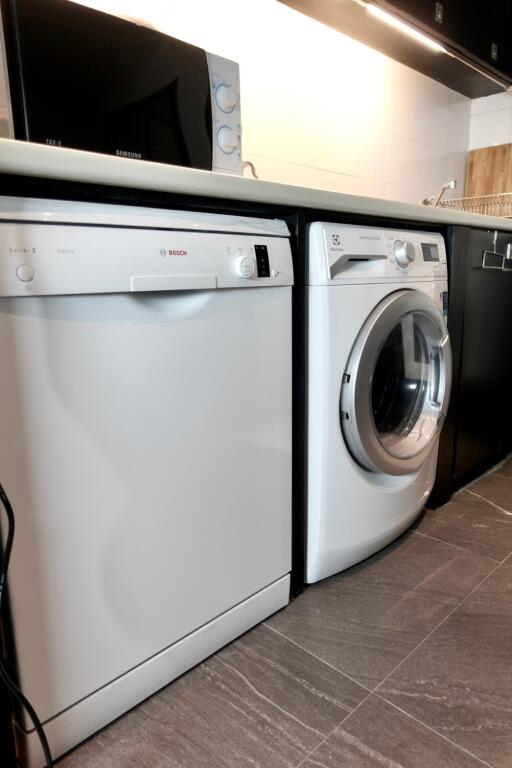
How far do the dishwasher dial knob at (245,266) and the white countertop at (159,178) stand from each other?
103 millimetres

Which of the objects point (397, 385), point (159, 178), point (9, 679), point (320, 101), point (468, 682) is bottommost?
point (468, 682)

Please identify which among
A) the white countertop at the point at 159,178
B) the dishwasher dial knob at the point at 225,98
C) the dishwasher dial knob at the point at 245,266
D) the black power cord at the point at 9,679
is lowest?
the black power cord at the point at 9,679

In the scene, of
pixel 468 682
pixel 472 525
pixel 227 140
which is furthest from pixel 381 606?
pixel 227 140

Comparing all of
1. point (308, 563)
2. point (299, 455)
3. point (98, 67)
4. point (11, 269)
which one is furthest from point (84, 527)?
point (98, 67)

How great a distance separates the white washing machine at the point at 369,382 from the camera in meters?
1.01

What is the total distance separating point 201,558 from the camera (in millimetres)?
875

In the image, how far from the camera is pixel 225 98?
112cm

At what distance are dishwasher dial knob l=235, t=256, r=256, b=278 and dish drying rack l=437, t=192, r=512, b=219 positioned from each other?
1820mm

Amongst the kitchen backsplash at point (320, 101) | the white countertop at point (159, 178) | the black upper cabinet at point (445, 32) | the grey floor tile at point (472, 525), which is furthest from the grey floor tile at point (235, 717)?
the black upper cabinet at point (445, 32)

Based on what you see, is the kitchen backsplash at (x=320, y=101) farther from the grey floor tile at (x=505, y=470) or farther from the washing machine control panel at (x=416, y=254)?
the grey floor tile at (x=505, y=470)

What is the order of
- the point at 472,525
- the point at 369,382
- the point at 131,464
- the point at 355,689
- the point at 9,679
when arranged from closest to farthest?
the point at 9,679 < the point at 131,464 < the point at 355,689 < the point at 369,382 < the point at 472,525

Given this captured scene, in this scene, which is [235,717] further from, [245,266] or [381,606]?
[245,266]

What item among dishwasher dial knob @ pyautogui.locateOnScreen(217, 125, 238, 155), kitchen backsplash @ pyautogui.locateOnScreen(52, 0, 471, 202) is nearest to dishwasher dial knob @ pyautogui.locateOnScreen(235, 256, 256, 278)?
dishwasher dial knob @ pyautogui.locateOnScreen(217, 125, 238, 155)

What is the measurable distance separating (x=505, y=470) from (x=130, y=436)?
5.38 ft
